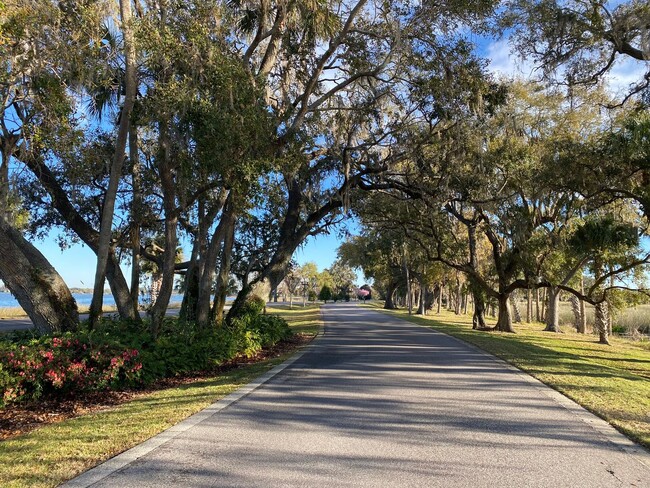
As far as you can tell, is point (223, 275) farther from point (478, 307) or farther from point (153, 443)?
point (478, 307)

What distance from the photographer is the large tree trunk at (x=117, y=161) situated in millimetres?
8797

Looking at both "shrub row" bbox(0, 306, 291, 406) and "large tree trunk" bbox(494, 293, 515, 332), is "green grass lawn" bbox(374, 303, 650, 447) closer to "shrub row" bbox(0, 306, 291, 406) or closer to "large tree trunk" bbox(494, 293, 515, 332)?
"shrub row" bbox(0, 306, 291, 406)

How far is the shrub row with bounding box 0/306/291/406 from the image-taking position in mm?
7088

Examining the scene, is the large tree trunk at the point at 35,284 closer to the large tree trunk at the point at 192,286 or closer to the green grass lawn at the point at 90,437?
the green grass lawn at the point at 90,437

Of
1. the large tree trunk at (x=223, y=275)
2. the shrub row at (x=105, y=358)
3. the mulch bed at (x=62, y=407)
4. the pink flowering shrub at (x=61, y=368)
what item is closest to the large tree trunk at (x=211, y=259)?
the large tree trunk at (x=223, y=275)

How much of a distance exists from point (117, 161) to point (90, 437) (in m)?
5.56

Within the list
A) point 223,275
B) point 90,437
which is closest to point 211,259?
point 223,275

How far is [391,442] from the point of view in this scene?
5.38 meters

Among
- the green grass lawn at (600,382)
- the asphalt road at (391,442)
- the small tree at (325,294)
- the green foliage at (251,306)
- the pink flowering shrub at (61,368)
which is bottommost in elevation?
the asphalt road at (391,442)

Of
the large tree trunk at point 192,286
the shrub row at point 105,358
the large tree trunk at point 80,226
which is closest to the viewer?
the shrub row at point 105,358

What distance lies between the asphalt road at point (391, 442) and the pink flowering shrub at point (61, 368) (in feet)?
7.48

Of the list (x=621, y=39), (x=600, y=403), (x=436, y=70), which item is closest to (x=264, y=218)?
(x=436, y=70)

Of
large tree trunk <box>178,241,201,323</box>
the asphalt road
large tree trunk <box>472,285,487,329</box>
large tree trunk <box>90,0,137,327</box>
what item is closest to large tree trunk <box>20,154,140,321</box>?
large tree trunk <box>90,0,137,327</box>

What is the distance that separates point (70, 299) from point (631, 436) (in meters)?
9.21
